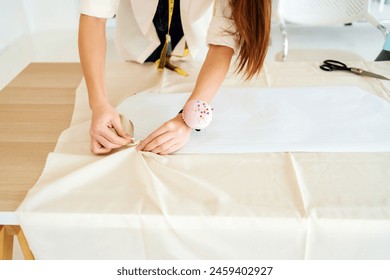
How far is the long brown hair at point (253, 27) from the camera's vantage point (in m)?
0.79

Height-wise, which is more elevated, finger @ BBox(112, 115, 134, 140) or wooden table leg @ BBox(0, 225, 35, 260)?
finger @ BBox(112, 115, 134, 140)

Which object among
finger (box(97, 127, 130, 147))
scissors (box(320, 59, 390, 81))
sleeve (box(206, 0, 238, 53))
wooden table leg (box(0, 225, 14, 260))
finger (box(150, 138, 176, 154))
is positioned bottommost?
wooden table leg (box(0, 225, 14, 260))

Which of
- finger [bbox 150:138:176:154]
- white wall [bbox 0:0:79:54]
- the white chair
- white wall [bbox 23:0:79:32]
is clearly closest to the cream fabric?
finger [bbox 150:138:176:154]

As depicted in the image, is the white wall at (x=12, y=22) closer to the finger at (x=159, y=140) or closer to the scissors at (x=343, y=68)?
the finger at (x=159, y=140)

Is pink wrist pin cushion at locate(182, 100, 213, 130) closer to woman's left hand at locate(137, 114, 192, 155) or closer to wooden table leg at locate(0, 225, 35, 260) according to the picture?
woman's left hand at locate(137, 114, 192, 155)

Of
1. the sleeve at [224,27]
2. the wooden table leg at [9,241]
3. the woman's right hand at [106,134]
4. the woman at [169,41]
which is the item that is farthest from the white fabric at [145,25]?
the wooden table leg at [9,241]

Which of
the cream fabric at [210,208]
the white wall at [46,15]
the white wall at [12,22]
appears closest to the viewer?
the cream fabric at [210,208]

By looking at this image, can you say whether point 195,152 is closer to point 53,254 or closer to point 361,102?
point 53,254

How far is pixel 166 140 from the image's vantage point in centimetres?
74

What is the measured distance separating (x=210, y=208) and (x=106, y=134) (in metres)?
0.29

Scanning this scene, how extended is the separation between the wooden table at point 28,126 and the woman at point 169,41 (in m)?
0.13

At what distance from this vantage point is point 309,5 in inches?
81.2

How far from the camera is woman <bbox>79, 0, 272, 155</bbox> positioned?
0.75 m

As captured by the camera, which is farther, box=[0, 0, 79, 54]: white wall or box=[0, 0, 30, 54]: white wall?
box=[0, 0, 79, 54]: white wall
